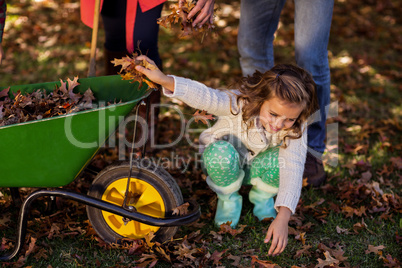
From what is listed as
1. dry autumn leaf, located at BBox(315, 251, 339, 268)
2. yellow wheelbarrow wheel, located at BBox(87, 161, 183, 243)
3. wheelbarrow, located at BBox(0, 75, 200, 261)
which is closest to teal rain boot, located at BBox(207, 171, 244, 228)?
wheelbarrow, located at BBox(0, 75, 200, 261)

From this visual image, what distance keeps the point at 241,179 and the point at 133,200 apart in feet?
2.27

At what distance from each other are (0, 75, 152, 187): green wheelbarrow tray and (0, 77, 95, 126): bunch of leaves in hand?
0.72 feet

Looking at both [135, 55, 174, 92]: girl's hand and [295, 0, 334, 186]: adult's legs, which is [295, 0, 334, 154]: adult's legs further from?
[135, 55, 174, 92]: girl's hand

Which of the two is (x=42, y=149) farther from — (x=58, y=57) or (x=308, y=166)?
(x=58, y=57)

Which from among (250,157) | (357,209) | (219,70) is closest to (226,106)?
(250,157)

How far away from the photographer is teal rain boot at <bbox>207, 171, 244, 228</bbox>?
107 inches

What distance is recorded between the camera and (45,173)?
7.18 feet

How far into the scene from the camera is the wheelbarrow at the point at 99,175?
205 centimetres

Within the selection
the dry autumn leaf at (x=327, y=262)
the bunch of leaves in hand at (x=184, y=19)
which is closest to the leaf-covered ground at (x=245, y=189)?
the dry autumn leaf at (x=327, y=262)

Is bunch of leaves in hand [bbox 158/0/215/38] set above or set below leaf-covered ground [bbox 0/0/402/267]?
above

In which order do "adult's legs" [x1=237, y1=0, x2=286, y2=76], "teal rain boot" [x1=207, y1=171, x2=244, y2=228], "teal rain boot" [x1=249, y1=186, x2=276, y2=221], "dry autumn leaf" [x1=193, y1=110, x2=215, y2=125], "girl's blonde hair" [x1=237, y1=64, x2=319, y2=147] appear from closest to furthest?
"girl's blonde hair" [x1=237, y1=64, x2=319, y2=147], "dry autumn leaf" [x1=193, y1=110, x2=215, y2=125], "teal rain boot" [x1=207, y1=171, x2=244, y2=228], "teal rain boot" [x1=249, y1=186, x2=276, y2=221], "adult's legs" [x1=237, y1=0, x2=286, y2=76]

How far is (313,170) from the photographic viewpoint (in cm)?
321

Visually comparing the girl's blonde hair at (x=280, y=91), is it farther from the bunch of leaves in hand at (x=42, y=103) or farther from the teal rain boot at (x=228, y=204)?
the bunch of leaves in hand at (x=42, y=103)

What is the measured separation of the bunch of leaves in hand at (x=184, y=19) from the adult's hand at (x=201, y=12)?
0.07 feet
